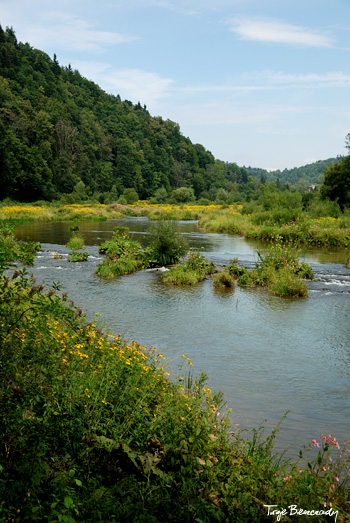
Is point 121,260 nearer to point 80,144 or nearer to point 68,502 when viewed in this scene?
point 68,502

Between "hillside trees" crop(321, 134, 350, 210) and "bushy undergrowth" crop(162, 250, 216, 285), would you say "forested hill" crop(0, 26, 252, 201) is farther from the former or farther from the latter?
"bushy undergrowth" crop(162, 250, 216, 285)

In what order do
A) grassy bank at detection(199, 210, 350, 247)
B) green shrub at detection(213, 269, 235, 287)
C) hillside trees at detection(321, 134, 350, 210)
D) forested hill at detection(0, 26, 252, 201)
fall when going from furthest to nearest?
forested hill at detection(0, 26, 252, 201) → hillside trees at detection(321, 134, 350, 210) → grassy bank at detection(199, 210, 350, 247) → green shrub at detection(213, 269, 235, 287)

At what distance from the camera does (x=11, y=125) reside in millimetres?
84438

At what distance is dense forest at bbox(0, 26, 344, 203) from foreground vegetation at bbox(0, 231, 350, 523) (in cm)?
6547

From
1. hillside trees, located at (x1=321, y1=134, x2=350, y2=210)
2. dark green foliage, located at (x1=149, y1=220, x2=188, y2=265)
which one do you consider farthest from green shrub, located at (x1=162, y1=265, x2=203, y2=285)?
hillside trees, located at (x1=321, y1=134, x2=350, y2=210)

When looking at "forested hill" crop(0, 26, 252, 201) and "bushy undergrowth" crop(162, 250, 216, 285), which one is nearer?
"bushy undergrowth" crop(162, 250, 216, 285)

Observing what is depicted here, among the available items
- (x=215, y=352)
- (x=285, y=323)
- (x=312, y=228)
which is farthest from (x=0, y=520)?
(x=312, y=228)

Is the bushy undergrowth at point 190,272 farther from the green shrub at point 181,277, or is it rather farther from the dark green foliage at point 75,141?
the dark green foliage at point 75,141

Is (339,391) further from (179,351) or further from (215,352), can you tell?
(179,351)

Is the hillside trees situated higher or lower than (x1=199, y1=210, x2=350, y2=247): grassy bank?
higher

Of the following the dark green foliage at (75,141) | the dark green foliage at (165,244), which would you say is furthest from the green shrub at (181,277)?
the dark green foliage at (75,141)

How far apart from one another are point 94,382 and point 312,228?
25.6 meters

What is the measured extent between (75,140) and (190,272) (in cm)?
9945

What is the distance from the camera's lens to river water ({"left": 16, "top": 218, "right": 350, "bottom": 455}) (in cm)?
629
